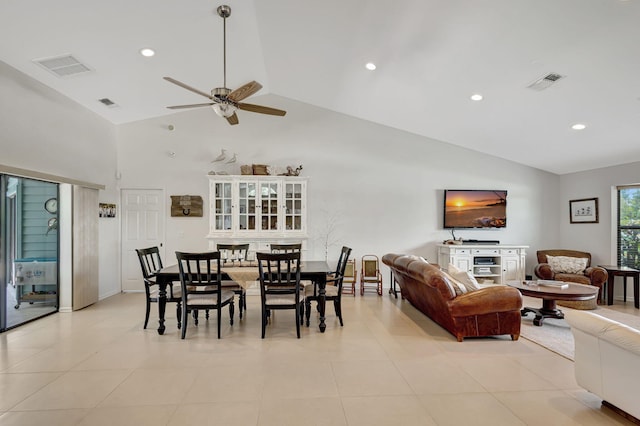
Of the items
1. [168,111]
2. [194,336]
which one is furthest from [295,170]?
[194,336]

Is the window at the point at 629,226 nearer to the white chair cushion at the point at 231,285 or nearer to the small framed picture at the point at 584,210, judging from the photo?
the small framed picture at the point at 584,210

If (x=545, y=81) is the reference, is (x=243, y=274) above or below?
below

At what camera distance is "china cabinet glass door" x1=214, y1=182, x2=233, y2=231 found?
6.46m

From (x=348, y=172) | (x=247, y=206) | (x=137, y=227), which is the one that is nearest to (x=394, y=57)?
(x=348, y=172)

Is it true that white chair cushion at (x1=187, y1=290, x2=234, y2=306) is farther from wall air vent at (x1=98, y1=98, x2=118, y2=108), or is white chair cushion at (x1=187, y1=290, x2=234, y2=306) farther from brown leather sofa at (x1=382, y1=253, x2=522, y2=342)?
wall air vent at (x1=98, y1=98, x2=118, y2=108)

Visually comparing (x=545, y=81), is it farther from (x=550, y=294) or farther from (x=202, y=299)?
(x=202, y=299)

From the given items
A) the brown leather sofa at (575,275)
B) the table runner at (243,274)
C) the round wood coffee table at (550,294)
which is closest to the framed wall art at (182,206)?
the table runner at (243,274)

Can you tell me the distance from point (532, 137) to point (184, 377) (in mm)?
6132

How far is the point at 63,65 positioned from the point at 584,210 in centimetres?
885

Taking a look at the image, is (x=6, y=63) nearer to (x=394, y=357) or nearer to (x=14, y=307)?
(x=14, y=307)

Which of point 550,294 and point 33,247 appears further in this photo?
point 33,247

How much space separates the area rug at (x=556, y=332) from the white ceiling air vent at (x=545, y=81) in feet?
9.28

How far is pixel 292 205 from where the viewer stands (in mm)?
6598

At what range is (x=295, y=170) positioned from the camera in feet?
21.9
